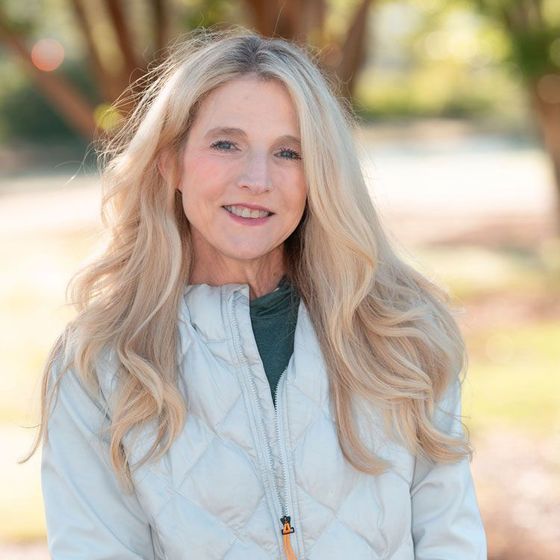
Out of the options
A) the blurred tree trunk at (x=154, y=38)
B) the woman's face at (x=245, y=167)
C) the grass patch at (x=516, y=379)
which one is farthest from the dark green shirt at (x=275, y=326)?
the grass patch at (x=516, y=379)

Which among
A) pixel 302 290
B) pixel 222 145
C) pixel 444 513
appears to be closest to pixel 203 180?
pixel 222 145

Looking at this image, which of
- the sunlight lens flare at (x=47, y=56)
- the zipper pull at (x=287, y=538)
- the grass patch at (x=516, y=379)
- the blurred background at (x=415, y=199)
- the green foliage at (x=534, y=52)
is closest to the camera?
the zipper pull at (x=287, y=538)

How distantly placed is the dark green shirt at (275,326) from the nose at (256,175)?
30 cm

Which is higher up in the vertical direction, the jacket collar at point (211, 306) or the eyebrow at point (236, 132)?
the eyebrow at point (236, 132)

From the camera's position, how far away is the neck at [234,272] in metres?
2.76

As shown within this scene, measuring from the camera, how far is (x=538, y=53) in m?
11.5

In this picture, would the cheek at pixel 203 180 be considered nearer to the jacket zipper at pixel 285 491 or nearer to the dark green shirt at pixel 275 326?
the dark green shirt at pixel 275 326

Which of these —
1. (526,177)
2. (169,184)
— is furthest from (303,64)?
(526,177)

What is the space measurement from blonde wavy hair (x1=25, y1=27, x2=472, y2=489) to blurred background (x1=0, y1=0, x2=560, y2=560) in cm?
19

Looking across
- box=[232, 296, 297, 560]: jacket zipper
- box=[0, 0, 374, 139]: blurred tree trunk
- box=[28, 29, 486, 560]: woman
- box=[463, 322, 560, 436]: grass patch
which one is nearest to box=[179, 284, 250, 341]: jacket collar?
box=[28, 29, 486, 560]: woman

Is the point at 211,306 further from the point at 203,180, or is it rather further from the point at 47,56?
the point at 47,56

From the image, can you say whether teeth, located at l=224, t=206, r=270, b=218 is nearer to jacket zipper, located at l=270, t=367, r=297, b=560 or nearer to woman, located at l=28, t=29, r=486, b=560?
woman, located at l=28, t=29, r=486, b=560

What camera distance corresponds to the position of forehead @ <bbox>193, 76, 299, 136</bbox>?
8.60 ft

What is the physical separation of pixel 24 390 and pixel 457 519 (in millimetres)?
7055
